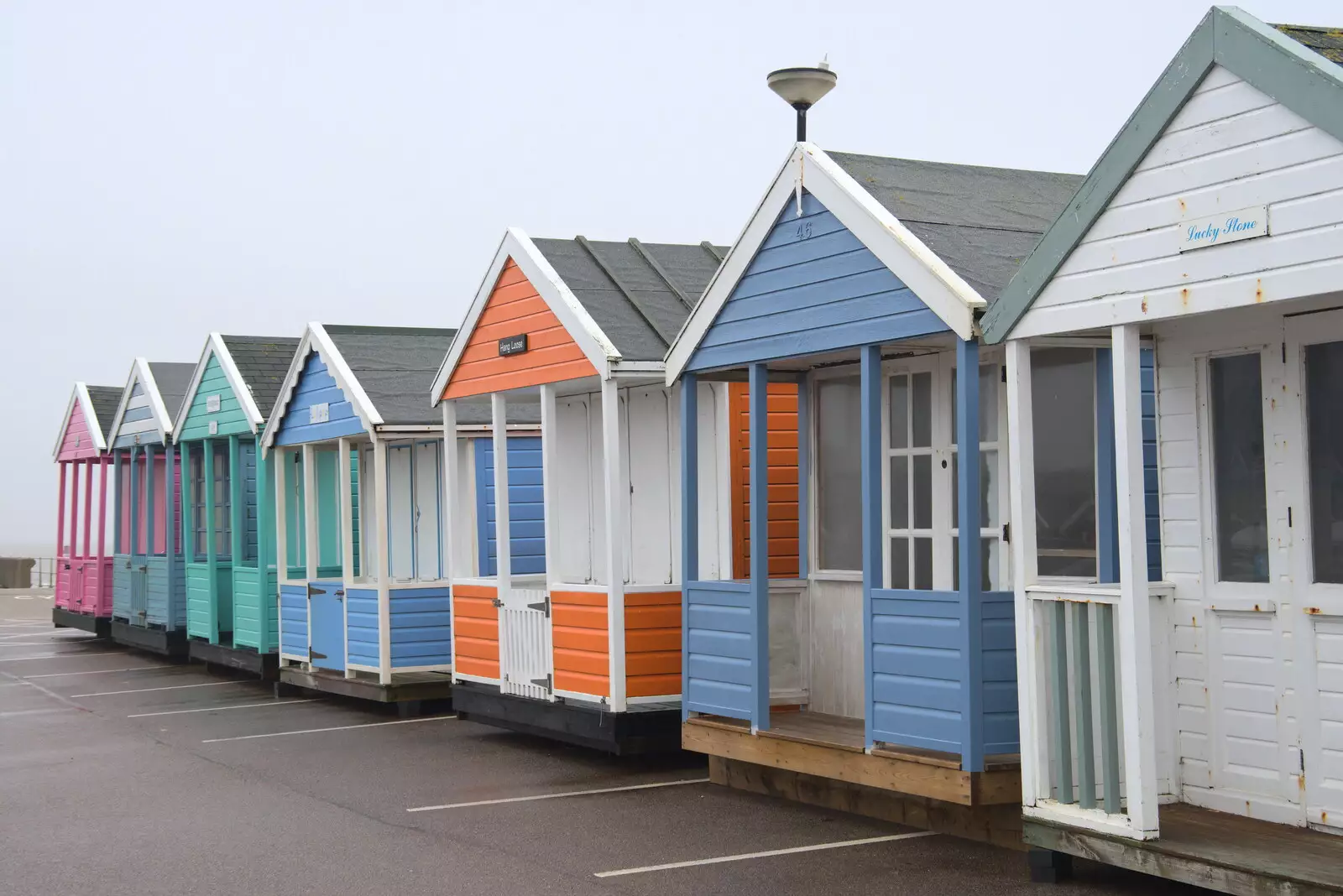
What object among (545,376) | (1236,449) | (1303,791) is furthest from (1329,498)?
(545,376)

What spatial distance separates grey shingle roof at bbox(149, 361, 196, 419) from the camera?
75.2 feet

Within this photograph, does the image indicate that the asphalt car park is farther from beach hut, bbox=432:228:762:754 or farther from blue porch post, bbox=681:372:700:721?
blue porch post, bbox=681:372:700:721

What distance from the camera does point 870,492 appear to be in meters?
9.08

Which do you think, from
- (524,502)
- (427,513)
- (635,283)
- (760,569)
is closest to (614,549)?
(760,569)

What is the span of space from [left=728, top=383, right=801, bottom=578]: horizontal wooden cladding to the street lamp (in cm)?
212

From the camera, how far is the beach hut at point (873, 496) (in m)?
8.40

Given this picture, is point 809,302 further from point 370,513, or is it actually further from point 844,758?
point 370,513

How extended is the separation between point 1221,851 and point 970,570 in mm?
2026

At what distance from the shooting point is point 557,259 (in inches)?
518

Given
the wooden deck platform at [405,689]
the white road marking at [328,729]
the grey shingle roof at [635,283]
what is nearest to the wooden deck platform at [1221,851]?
the grey shingle roof at [635,283]

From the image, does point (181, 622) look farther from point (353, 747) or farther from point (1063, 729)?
point (1063, 729)

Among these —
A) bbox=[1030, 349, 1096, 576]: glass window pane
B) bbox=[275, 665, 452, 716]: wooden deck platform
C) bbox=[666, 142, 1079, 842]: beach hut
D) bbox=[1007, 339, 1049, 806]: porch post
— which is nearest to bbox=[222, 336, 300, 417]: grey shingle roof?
bbox=[275, 665, 452, 716]: wooden deck platform

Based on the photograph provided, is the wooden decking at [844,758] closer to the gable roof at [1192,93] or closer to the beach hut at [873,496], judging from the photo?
the beach hut at [873,496]

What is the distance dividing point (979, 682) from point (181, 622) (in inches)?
650
